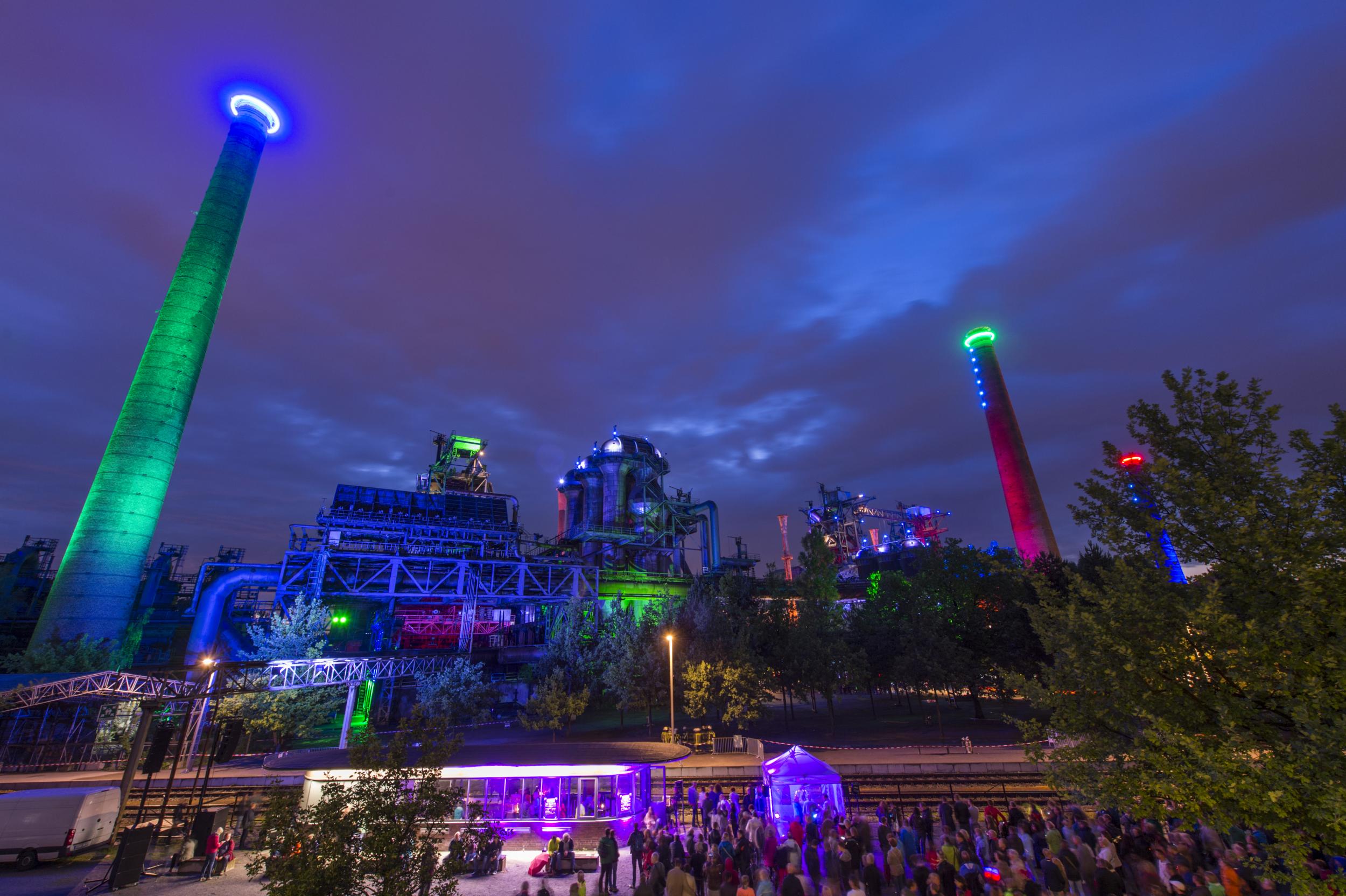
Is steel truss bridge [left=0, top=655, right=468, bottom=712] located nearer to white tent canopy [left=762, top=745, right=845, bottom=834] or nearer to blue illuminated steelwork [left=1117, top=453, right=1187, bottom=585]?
white tent canopy [left=762, top=745, right=845, bottom=834]

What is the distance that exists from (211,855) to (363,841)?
1336 centimetres

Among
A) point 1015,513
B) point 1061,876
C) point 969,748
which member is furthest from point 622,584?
point 1061,876

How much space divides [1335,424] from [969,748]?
24282 millimetres

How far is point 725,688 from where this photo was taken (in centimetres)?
3397

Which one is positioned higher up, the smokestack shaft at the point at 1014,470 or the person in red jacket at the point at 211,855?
the smokestack shaft at the point at 1014,470

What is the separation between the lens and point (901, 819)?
17219mm

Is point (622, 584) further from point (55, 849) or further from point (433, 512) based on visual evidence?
point (55, 849)

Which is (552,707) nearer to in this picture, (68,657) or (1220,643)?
(68,657)

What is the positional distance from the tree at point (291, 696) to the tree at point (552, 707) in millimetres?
13977

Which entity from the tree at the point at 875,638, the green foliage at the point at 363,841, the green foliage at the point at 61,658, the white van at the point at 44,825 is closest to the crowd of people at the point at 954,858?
the green foliage at the point at 363,841

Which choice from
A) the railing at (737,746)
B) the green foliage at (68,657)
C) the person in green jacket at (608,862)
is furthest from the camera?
the green foliage at (68,657)

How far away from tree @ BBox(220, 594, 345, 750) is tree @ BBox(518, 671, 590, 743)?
1398 centimetres

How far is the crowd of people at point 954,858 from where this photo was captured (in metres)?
10.6

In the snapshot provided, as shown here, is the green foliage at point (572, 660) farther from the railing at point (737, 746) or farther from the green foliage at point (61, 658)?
the green foliage at point (61, 658)
